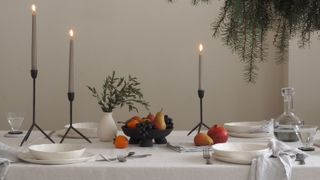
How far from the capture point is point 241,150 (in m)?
1.69

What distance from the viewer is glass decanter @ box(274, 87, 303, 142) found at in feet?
6.54

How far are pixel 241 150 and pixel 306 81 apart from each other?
169 cm

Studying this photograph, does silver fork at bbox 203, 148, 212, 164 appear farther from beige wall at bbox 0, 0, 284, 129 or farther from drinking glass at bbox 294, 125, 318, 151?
beige wall at bbox 0, 0, 284, 129

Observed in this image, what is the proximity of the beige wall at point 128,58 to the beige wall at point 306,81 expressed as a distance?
182 millimetres

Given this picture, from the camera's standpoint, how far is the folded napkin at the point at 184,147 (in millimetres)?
1778

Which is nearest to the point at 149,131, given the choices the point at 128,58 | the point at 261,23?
the point at 261,23

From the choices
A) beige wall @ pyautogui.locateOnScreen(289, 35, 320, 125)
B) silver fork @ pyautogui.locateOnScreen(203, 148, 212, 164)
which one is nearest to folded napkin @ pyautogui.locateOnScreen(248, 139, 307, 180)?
silver fork @ pyautogui.locateOnScreen(203, 148, 212, 164)

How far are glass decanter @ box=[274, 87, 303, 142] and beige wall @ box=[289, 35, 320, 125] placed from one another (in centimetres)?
127

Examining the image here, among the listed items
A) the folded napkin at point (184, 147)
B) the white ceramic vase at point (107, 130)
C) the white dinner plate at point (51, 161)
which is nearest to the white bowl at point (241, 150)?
the folded napkin at point (184, 147)

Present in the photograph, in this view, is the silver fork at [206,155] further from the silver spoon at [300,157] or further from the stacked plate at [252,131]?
the stacked plate at [252,131]

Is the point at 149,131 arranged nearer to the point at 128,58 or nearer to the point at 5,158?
the point at 5,158

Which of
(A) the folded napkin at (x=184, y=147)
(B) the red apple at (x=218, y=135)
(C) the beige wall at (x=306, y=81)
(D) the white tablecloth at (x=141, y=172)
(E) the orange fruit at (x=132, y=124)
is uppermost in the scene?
(C) the beige wall at (x=306, y=81)

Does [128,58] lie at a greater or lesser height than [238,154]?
greater

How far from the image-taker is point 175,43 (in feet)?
11.2
